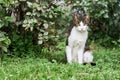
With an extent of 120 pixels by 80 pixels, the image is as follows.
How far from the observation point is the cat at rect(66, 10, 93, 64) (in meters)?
6.52

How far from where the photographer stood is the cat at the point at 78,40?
6.52 metres

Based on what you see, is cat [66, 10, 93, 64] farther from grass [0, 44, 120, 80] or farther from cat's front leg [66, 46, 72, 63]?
grass [0, 44, 120, 80]

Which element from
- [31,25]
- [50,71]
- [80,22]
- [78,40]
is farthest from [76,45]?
[50,71]

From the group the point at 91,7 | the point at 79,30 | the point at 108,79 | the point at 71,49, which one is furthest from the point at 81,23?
the point at 91,7

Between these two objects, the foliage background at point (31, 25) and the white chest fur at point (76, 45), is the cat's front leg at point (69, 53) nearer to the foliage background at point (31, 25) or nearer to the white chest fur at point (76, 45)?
the white chest fur at point (76, 45)

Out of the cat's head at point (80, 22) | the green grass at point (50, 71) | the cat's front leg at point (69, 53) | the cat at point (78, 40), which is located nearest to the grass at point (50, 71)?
the green grass at point (50, 71)

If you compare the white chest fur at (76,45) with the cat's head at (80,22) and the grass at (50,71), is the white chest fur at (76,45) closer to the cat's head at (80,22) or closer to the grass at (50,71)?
the cat's head at (80,22)

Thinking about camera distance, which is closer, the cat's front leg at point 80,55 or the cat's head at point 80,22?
the cat's head at point 80,22

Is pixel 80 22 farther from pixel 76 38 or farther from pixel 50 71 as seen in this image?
pixel 50 71

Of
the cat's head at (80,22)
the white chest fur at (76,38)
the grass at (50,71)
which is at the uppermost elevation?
the cat's head at (80,22)

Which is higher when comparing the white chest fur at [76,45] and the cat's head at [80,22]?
the cat's head at [80,22]

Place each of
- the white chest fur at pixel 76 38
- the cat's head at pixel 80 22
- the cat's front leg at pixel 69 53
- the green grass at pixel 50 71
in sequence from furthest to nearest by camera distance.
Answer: the cat's front leg at pixel 69 53 → the white chest fur at pixel 76 38 → the cat's head at pixel 80 22 → the green grass at pixel 50 71

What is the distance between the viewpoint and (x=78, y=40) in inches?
263

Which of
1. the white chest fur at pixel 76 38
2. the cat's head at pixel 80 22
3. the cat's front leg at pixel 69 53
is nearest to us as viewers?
the cat's head at pixel 80 22
